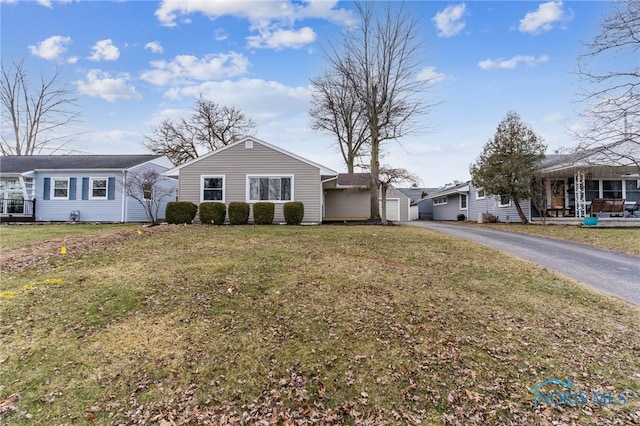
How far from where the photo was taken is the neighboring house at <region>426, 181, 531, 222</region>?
1958 centimetres

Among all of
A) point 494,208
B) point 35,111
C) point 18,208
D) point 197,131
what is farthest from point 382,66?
point 35,111

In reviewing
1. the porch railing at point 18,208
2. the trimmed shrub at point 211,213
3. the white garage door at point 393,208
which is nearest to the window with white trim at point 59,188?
the porch railing at point 18,208

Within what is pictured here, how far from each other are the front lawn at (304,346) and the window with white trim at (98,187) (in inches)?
517

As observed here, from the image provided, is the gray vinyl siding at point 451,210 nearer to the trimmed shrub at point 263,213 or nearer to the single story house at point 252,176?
the single story house at point 252,176

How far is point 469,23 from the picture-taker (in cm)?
1252

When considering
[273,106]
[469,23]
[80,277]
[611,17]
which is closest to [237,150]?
[273,106]

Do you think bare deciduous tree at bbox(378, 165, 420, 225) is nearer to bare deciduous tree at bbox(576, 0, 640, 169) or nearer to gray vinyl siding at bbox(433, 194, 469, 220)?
bare deciduous tree at bbox(576, 0, 640, 169)

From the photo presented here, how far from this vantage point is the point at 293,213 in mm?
15281

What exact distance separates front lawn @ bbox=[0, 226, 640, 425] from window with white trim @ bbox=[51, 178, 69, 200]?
568 inches

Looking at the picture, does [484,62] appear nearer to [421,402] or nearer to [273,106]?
[273,106]

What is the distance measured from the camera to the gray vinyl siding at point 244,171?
1593 centimetres

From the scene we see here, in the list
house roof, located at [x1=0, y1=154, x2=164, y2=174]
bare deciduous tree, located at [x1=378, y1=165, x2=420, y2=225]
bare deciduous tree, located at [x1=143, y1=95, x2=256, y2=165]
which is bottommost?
bare deciduous tree, located at [x1=378, y1=165, x2=420, y2=225]

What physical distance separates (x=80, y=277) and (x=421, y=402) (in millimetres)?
6730

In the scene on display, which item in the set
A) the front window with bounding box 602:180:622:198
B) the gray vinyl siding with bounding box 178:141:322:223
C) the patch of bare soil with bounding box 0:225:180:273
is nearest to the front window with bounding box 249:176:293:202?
the gray vinyl siding with bounding box 178:141:322:223
